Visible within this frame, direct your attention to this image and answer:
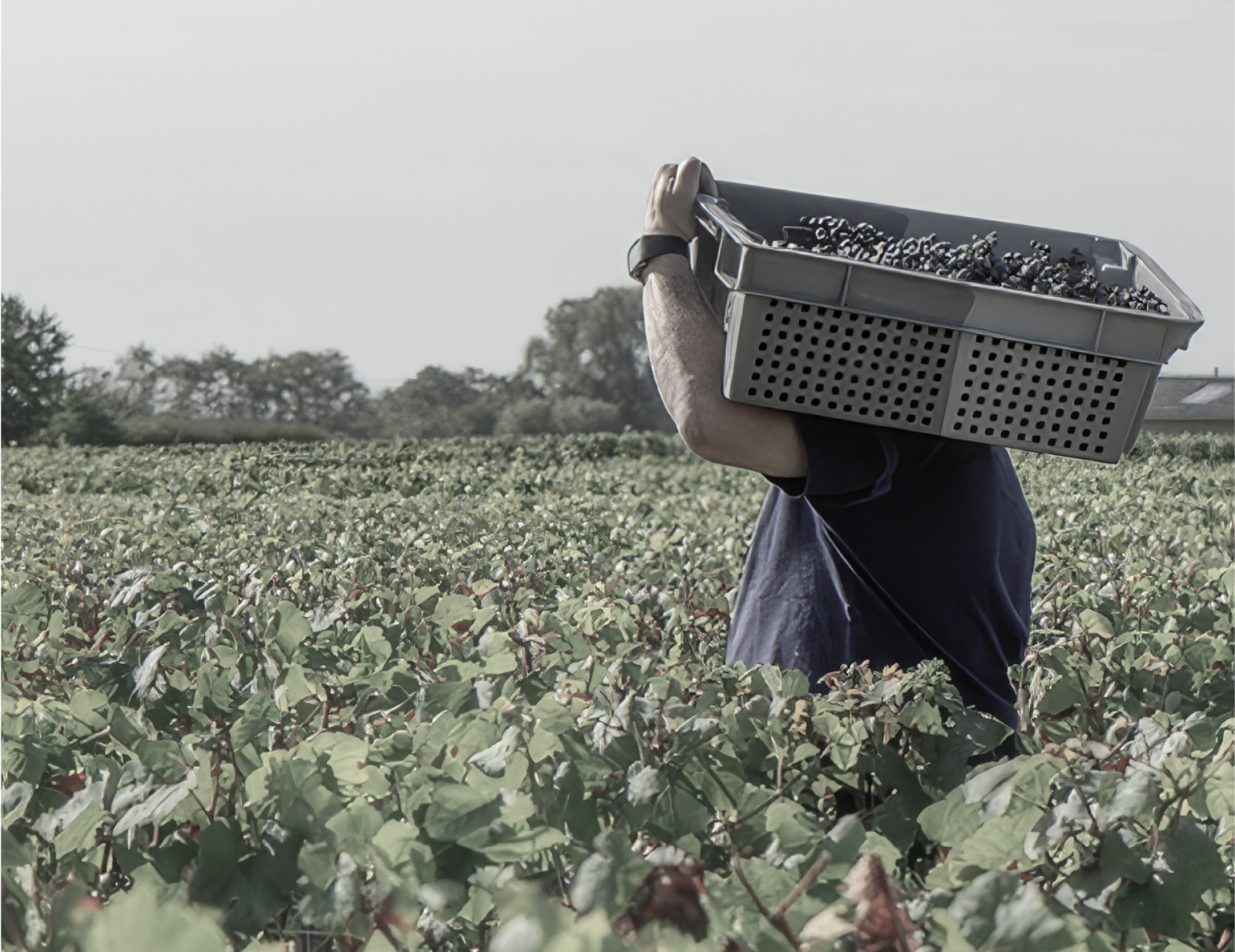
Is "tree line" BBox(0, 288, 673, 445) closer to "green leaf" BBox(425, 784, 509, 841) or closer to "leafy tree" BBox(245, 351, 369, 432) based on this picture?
"leafy tree" BBox(245, 351, 369, 432)

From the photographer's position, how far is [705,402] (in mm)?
1971

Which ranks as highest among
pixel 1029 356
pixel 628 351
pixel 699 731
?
pixel 1029 356

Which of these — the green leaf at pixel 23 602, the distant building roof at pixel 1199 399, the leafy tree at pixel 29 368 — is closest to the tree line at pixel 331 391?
the leafy tree at pixel 29 368

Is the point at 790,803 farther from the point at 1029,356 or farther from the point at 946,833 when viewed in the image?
the point at 1029,356

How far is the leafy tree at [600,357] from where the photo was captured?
255ft

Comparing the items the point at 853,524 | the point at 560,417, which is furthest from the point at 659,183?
the point at 560,417

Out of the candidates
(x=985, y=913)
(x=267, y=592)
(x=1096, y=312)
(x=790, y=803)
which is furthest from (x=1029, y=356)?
(x=267, y=592)

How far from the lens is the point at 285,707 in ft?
4.88

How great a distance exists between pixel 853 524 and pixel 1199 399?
3437 centimetres

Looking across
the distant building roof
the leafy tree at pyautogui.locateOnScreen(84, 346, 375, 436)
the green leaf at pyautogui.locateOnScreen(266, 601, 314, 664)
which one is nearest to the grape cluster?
the green leaf at pyautogui.locateOnScreen(266, 601, 314, 664)

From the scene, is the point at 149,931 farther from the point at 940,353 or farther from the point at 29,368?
the point at 29,368

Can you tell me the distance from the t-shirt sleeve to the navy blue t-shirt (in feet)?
0.22

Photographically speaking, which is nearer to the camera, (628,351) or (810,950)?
(810,950)

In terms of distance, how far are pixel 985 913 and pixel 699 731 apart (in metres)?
0.46
